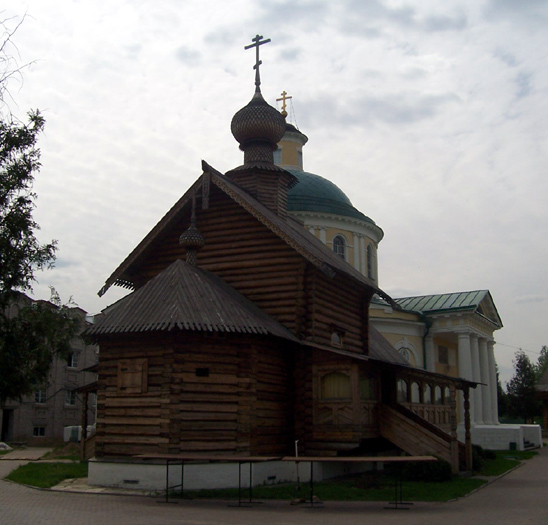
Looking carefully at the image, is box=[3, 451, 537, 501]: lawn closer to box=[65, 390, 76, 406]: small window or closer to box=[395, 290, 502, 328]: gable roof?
box=[395, 290, 502, 328]: gable roof

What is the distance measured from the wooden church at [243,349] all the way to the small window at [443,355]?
46.7 ft

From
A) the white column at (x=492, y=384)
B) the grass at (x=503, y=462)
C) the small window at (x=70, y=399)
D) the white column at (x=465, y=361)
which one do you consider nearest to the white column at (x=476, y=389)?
the white column at (x=465, y=361)

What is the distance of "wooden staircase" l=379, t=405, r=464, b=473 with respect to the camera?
18297mm

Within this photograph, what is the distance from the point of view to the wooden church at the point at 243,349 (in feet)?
52.1

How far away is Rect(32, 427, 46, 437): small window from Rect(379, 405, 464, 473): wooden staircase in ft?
84.4

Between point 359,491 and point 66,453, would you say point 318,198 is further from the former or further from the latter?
point 359,491

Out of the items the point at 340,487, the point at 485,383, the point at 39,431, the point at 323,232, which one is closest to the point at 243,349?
the point at 340,487

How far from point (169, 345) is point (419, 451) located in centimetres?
736

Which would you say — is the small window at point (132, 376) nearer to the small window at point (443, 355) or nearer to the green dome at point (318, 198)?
the green dome at point (318, 198)

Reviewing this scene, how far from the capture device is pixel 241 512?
41.0 ft

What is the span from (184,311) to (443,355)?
23649 millimetres

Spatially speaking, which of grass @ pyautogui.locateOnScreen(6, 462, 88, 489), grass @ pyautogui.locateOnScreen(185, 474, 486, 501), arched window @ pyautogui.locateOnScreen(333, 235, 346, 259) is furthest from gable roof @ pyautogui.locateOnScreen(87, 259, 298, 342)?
arched window @ pyautogui.locateOnScreen(333, 235, 346, 259)

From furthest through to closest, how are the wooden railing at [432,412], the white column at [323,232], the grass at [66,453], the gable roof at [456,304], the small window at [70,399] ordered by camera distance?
1. the small window at [70,399]
2. the gable roof at [456,304]
3. the white column at [323,232]
4. the grass at [66,453]
5. the wooden railing at [432,412]

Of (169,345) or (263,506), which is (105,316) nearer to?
(169,345)
